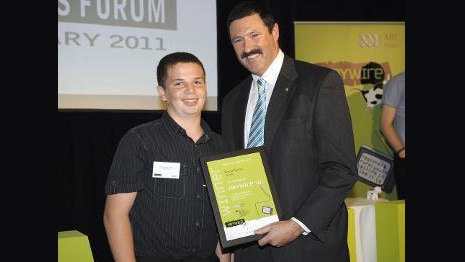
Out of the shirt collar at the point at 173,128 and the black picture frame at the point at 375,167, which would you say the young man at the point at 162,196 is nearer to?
the shirt collar at the point at 173,128

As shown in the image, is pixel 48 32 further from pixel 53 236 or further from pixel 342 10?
pixel 342 10

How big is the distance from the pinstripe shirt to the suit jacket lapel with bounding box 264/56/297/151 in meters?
0.38

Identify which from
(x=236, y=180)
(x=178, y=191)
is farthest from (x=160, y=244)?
(x=236, y=180)

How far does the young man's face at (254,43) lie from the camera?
2785 mm

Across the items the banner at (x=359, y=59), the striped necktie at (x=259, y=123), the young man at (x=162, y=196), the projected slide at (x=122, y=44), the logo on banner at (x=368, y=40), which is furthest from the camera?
the logo on banner at (x=368, y=40)

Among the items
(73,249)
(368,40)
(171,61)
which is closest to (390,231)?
(73,249)

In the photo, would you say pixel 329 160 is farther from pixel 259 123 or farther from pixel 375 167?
pixel 375 167

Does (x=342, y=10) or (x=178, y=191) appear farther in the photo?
(x=342, y=10)

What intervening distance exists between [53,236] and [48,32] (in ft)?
1.54

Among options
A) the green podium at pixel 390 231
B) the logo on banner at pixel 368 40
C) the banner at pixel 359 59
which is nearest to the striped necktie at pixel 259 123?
the green podium at pixel 390 231

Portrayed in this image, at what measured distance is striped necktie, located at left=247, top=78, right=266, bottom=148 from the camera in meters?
2.67

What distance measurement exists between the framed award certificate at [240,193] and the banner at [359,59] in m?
4.56

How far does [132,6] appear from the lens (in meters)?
5.79

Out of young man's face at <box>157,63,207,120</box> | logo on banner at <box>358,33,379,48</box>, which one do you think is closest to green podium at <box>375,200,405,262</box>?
young man's face at <box>157,63,207,120</box>
